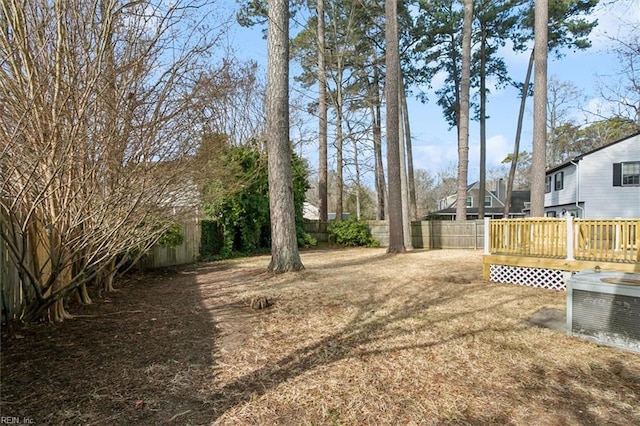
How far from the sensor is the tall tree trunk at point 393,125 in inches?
429

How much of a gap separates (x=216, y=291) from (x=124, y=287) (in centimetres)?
196

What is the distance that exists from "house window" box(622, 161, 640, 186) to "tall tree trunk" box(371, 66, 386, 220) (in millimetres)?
11261

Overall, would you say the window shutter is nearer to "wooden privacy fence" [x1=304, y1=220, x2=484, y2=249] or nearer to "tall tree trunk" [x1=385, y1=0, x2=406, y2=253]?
"wooden privacy fence" [x1=304, y1=220, x2=484, y2=249]

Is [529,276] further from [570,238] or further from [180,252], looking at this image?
[180,252]

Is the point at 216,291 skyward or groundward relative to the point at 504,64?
groundward

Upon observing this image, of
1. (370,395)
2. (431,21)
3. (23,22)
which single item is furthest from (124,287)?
(431,21)

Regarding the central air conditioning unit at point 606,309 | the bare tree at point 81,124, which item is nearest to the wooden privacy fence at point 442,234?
the central air conditioning unit at point 606,309

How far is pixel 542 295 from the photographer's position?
5.43 metres

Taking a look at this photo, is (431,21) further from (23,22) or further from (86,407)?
(86,407)

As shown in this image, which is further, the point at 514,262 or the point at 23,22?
the point at 514,262

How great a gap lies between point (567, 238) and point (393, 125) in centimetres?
647

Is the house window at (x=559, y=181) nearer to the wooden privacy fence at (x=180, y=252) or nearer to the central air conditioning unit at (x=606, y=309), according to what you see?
the central air conditioning unit at (x=606, y=309)

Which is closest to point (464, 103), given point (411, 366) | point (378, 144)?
point (378, 144)

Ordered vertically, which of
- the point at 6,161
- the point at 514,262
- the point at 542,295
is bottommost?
the point at 542,295
